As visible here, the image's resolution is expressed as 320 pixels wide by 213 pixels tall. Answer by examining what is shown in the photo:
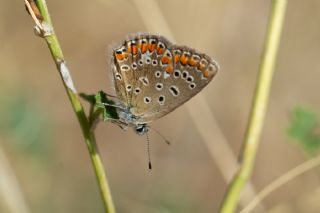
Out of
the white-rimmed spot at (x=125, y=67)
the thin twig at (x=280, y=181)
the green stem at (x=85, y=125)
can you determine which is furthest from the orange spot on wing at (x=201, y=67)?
the green stem at (x=85, y=125)

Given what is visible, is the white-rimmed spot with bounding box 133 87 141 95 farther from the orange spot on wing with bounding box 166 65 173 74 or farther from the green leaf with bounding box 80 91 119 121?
the green leaf with bounding box 80 91 119 121

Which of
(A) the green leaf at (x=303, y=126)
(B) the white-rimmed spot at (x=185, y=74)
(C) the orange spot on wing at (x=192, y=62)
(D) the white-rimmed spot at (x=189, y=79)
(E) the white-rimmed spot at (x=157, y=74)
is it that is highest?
(C) the orange spot on wing at (x=192, y=62)

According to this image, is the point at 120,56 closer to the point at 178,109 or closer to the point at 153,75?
the point at 153,75

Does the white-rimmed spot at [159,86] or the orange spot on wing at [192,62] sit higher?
the orange spot on wing at [192,62]

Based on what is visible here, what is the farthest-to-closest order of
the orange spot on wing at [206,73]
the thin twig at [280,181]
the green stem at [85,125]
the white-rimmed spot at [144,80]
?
the white-rimmed spot at [144,80] < the orange spot on wing at [206,73] < the thin twig at [280,181] < the green stem at [85,125]

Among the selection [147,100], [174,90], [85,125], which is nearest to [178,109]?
[147,100]

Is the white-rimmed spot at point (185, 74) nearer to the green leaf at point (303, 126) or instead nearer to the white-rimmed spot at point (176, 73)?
the white-rimmed spot at point (176, 73)

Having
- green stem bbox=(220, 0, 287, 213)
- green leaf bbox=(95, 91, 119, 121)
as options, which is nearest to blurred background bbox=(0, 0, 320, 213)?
green leaf bbox=(95, 91, 119, 121)
